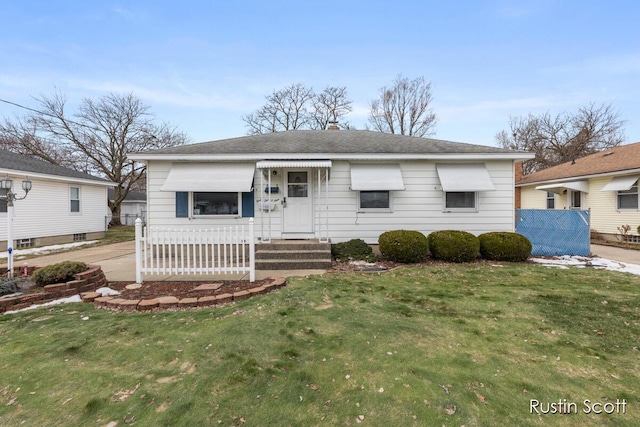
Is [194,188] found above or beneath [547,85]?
beneath

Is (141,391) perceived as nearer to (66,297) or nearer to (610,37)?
(66,297)

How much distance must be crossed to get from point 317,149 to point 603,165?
13.9 m

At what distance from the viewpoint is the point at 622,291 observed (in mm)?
4922

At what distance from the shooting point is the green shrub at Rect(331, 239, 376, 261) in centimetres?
757

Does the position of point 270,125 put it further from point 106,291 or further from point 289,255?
point 106,291

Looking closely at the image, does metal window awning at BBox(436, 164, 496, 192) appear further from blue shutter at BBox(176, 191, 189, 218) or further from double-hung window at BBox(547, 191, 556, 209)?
double-hung window at BBox(547, 191, 556, 209)

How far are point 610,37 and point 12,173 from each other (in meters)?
25.3

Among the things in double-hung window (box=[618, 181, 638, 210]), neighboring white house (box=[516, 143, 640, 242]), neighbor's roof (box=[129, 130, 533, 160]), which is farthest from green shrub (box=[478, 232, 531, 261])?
double-hung window (box=[618, 181, 638, 210])

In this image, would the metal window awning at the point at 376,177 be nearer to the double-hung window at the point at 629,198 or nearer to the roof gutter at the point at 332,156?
the roof gutter at the point at 332,156

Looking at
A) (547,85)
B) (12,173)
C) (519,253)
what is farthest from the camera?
(547,85)

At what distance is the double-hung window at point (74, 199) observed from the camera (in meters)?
13.6

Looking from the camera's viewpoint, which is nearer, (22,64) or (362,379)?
(362,379)

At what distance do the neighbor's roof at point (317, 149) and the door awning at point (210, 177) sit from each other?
0.30 metres

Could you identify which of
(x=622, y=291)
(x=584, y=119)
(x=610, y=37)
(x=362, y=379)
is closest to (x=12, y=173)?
(x=362, y=379)
